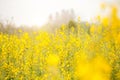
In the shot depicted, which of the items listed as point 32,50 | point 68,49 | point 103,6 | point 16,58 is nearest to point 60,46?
point 68,49

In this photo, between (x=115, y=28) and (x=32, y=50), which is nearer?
(x=115, y=28)

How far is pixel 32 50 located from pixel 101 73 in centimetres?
469

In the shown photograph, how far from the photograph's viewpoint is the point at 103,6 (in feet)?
8.39

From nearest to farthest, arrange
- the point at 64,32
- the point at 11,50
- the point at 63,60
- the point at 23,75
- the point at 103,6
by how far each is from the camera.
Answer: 1. the point at 103,6
2. the point at 23,75
3. the point at 63,60
4. the point at 11,50
5. the point at 64,32

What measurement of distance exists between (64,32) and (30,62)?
1.76 metres

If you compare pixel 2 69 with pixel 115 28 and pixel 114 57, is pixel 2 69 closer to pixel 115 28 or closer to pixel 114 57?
pixel 114 57

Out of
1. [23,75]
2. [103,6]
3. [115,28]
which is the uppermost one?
[103,6]

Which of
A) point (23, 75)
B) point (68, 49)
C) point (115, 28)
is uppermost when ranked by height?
point (115, 28)

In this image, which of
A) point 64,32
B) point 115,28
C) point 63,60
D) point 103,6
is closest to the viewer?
point 103,6

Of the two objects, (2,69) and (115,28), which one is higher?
(115,28)

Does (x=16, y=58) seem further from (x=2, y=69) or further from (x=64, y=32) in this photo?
(x=64, y=32)

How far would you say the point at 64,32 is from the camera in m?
8.00

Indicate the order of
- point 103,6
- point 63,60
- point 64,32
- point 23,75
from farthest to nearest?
point 64,32 < point 63,60 < point 23,75 < point 103,6

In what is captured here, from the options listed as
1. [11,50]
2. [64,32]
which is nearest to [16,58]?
[11,50]
